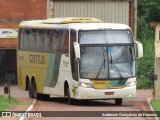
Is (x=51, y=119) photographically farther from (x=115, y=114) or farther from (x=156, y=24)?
(x=156, y=24)

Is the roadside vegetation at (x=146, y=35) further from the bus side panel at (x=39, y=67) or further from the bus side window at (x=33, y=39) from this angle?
the bus side window at (x=33, y=39)

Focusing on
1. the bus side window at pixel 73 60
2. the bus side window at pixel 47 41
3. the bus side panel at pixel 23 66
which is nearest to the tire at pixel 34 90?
the bus side panel at pixel 23 66

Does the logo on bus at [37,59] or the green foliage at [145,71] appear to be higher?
the logo on bus at [37,59]

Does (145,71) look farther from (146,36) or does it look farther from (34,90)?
(34,90)

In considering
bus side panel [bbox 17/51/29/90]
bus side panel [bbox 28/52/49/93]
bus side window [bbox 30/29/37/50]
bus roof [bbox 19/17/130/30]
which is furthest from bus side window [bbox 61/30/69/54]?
bus side panel [bbox 17/51/29/90]

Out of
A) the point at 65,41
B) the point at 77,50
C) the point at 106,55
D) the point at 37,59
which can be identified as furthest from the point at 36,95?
the point at 77,50

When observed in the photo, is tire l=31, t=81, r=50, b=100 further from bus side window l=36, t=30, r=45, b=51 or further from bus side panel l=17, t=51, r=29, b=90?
bus side window l=36, t=30, r=45, b=51

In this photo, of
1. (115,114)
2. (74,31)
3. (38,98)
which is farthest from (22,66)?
(115,114)

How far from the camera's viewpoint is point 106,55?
29.3 m

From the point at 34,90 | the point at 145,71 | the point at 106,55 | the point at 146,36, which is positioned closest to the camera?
the point at 106,55

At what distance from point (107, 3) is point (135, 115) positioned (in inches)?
1041

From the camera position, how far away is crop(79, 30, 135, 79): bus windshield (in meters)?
29.2

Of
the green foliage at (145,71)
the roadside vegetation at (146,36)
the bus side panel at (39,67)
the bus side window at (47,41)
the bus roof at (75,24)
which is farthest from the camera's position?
the roadside vegetation at (146,36)

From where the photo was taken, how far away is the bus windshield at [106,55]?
95.7 ft
